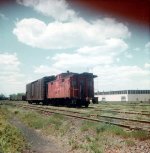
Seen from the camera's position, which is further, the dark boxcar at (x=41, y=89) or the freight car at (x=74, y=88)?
the dark boxcar at (x=41, y=89)

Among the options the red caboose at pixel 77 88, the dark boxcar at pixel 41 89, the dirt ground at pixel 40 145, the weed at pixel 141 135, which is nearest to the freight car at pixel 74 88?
the red caboose at pixel 77 88

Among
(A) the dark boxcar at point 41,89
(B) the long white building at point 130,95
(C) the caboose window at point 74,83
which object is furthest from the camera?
(B) the long white building at point 130,95

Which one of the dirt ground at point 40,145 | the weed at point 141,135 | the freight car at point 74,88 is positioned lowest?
the dirt ground at point 40,145

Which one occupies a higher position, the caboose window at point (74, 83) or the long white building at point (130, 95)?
the caboose window at point (74, 83)

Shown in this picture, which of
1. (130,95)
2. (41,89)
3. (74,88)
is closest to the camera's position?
(74,88)

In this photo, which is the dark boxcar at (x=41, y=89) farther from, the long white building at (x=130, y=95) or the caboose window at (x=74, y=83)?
the long white building at (x=130, y=95)

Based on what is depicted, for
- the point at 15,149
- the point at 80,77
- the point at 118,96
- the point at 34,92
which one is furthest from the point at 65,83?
the point at 118,96

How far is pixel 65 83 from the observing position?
2662cm

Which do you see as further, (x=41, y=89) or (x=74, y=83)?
(x=41, y=89)

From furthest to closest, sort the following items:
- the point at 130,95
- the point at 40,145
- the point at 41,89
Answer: the point at 130,95, the point at 41,89, the point at 40,145

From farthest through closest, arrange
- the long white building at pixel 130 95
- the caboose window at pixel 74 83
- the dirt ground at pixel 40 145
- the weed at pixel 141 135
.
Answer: the long white building at pixel 130 95 < the caboose window at pixel 74 83 < the weed at pixel 141 135 < the dirt ground at pixel 40 145

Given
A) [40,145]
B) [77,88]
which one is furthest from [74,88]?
[40,145]

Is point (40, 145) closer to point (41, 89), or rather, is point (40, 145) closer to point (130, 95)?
point (41, 89)

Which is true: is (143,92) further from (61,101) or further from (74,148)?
(74,148)
